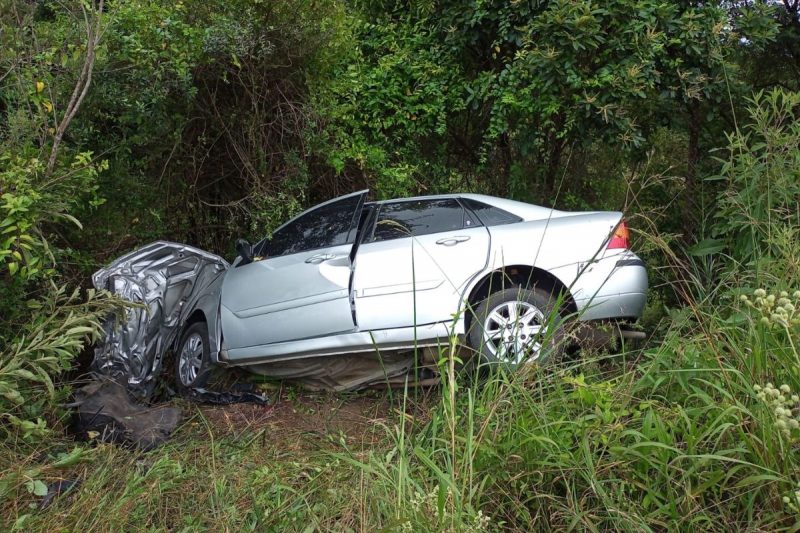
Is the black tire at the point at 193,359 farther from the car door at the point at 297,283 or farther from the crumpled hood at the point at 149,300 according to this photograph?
the car door at the point at 297,283

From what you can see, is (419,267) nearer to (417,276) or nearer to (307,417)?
(417,276)

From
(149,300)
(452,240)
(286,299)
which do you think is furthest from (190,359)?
(452,240)

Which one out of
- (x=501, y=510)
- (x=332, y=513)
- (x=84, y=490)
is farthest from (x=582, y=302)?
(x=84, y=490)

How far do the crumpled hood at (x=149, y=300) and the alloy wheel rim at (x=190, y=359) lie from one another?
0.58ft

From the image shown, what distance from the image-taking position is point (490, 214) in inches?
211

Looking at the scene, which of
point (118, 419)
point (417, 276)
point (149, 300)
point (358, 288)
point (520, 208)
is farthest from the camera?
point (149, 300)

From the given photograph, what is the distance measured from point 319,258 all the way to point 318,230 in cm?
40

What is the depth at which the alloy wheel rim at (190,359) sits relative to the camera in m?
6.27

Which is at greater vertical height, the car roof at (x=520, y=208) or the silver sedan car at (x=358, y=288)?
the car roof at (x=520, y=208)

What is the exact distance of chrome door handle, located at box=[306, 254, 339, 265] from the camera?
549 centimetres

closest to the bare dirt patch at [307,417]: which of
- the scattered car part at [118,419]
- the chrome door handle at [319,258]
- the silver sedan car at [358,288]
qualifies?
the silver sedan car at [358,288]

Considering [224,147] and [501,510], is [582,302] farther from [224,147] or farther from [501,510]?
[224,147]

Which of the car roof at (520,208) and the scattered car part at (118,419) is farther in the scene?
the car roof at (520,208)

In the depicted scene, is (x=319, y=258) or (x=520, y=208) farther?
(x=319, y=258)
